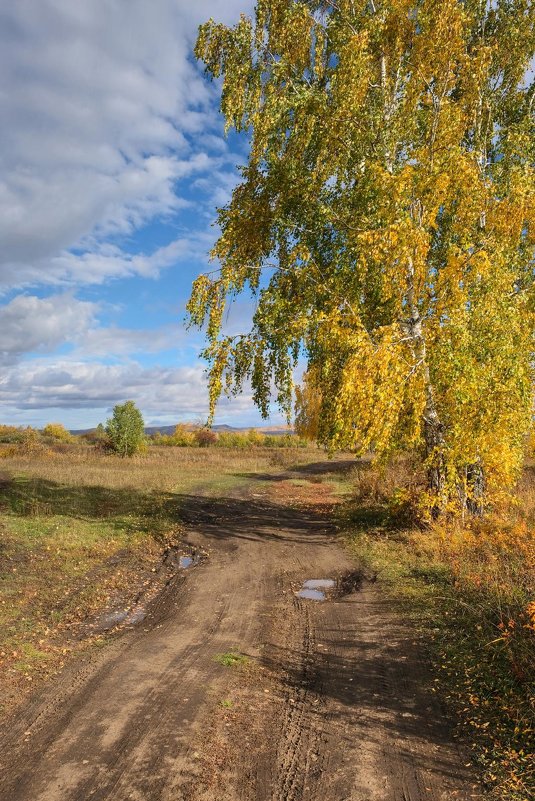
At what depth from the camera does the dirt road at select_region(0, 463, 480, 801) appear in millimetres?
4477

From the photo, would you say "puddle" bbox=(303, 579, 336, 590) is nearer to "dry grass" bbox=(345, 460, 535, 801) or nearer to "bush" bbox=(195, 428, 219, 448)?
"dry grass" bbox=(345, 460, 535, 801)

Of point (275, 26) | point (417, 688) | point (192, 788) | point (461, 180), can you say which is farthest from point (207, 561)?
point (275, 26)

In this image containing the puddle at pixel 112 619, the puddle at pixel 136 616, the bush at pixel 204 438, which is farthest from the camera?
the bush at pixel 204 438

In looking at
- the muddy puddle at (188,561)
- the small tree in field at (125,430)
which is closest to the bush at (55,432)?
the small tree in field at (125,430)

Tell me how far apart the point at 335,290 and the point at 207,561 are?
7.66 metres

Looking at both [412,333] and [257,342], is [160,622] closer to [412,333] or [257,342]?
[257,342]

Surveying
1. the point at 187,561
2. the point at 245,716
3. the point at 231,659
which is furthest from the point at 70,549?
the point at 245,716

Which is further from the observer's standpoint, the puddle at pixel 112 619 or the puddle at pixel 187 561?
the puddle at pixel 187 561

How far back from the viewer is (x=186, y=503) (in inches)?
823

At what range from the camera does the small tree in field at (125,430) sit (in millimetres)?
42781

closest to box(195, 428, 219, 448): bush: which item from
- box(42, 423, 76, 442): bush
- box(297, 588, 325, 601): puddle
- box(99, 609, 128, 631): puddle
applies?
box(42, 423, 76, 442): bush

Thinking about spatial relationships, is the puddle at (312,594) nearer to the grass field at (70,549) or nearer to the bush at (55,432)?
the grass field at (70,549)

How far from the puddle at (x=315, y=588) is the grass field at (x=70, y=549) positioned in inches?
140

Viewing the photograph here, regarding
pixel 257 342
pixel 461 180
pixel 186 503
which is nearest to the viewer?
pixel 461 180
